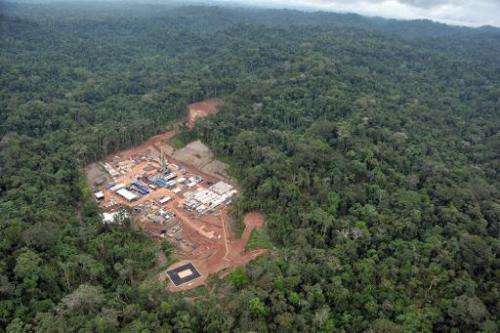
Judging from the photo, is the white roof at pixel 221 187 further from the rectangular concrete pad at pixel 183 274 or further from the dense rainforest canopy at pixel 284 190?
the rectangular concrete pad at pixel 183 274

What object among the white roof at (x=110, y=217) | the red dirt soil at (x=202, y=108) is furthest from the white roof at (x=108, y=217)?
the red dirt soil at (x=202, y=108)

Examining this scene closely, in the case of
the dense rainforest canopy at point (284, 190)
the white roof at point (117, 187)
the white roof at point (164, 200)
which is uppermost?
the dense rainforest canopy at point (284, 190)

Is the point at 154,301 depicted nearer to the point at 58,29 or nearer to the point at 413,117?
the point at 413,117

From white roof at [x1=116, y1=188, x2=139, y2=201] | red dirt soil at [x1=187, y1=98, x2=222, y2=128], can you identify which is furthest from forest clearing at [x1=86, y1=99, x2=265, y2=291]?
red dirt soil at [x1=187, y1=98, x2=222, y2=128]

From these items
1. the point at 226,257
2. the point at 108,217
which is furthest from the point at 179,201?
the point at 226,257

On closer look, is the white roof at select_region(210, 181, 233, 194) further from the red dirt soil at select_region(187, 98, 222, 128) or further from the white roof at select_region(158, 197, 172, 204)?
the red dirt soil at select_region(187, 98, 222, 128)

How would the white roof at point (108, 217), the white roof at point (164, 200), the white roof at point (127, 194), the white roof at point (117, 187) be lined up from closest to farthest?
the white roof at point (108, 217)
the white roof at point (164, 200)
the white roof at point (127, 194)
the white roof at point (117, 187)
